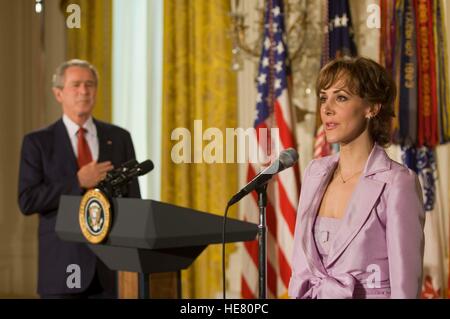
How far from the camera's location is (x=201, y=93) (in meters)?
4.70

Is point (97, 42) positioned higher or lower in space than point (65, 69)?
higher

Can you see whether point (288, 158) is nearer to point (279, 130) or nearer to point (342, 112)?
point (342, 112)

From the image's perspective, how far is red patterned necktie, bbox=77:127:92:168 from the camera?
3.28 m

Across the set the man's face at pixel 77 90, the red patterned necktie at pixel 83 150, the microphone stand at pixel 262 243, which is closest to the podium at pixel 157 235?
the microphone stand at pixel 262 243

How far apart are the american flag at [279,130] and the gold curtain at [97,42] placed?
918mm

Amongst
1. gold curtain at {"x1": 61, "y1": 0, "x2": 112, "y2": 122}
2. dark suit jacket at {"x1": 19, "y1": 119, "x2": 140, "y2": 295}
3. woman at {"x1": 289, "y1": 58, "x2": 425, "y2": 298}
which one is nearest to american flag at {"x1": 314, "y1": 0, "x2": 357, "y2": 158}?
gold curtain at {"x1": 61, "y1": 0, "x2": 112, "y2": 122}

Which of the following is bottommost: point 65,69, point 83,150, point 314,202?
point 314,202

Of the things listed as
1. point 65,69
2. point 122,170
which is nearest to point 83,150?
point 65,69

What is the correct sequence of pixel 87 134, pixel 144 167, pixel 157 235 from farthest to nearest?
1. pixel 87 134
2. pixel 144 167
3. pixel 157 235

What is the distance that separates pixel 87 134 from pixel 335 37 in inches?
71.2

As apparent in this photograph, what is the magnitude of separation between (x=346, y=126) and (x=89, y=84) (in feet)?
5.46

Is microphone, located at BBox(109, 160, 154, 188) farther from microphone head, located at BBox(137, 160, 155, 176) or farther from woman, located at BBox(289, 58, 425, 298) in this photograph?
woman, located at BBox(289, 58, 425, 298)

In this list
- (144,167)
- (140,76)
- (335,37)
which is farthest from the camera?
(140,76)

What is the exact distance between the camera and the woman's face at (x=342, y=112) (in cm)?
195
